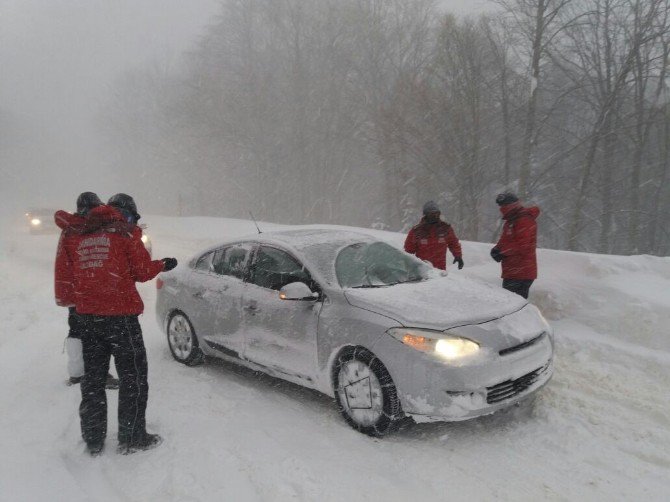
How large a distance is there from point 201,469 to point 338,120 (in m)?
28.3

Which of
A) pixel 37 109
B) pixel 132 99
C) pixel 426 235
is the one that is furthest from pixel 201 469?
pixel 37 109

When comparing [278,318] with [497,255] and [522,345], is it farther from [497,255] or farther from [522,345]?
[497,255]

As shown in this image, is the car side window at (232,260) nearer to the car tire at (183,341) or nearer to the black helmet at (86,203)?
the car tire at (183,341)

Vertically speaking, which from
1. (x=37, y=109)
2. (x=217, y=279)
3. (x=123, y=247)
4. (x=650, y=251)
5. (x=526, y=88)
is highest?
(x=37, y=109)

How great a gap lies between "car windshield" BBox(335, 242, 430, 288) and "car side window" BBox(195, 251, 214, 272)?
1644 millimetres

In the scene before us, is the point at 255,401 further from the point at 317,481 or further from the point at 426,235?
the point at 426,235

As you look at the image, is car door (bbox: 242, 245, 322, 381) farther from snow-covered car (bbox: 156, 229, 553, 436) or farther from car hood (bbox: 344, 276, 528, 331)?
car hood (bbox: 344, 276, 528, 331)

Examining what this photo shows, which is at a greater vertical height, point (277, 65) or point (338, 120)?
point (277, 65)

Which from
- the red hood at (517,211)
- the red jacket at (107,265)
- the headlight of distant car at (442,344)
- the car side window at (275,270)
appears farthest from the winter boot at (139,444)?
the red hood at (517,211)

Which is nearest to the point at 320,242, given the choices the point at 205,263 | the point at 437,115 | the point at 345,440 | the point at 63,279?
the point at 205,263

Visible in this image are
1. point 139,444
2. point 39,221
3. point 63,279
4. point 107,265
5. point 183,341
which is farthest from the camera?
point 39,221

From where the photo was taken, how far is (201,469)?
11.2ft

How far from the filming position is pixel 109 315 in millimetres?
3605

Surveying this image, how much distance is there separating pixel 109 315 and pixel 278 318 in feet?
4.67
